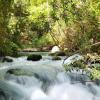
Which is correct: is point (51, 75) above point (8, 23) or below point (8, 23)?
below

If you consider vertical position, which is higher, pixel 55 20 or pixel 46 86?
pixel 55 20

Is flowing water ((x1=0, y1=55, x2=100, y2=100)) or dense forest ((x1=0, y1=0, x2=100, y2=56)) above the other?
dense forest ((x1=0, y1=0, x2=100, y2=56))

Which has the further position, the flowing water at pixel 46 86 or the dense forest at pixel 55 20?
the flowing water at pixel 46 86

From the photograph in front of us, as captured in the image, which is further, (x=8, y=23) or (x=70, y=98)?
(x=70, y=98)

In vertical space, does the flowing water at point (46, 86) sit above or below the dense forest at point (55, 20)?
below

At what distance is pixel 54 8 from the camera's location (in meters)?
6.87

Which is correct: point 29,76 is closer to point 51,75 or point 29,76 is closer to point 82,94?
point 51,75

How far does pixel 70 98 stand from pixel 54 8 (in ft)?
12.2

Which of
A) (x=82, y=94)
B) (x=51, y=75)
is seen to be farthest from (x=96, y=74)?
(x=51, y=75)

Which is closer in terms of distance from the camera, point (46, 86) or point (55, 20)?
point (55, 20)

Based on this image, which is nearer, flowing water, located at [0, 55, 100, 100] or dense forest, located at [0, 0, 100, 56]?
dense forest, located at [0, 0, 100, 56]

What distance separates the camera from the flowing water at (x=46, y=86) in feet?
30.8

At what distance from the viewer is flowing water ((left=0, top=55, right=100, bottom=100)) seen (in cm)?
938

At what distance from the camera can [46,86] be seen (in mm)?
10375
